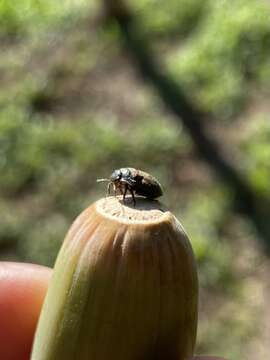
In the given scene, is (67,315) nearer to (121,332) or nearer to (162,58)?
(121,332)

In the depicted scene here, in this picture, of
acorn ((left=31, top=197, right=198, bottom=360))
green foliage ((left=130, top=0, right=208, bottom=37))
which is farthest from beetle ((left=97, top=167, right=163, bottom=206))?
green foliage ((left=130, top=0, right=208, bottom=37))

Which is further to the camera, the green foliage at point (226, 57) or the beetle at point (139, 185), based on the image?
the green foliage at point (226, 57)

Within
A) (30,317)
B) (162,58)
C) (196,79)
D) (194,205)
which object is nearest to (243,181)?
(194,205)

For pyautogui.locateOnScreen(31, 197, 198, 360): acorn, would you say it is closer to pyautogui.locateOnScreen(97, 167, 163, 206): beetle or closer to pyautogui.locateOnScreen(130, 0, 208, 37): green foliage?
pyautogui.locateOnScreen(97, 167, 163, 206): beetle

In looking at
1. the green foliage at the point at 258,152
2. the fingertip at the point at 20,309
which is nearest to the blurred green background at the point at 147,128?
the green foliage at the point at 258,152

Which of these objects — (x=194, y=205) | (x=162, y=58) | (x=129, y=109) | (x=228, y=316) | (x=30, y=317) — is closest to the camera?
(x=30, y=317)

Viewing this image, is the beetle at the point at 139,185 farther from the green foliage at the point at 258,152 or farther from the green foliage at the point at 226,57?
the green foliage at the point at 226,57
